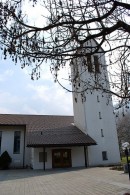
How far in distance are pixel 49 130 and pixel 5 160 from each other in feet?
20.1

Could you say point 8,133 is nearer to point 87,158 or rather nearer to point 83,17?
point 87,158

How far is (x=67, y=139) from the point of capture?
25.4m

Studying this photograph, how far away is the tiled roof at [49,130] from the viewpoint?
2447 cm

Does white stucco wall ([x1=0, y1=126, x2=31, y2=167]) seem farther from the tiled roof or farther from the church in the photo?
the tiled roof

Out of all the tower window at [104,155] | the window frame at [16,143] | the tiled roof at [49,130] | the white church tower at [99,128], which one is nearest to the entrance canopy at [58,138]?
the tiled roof at [49,130]

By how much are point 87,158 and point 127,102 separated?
2027 centimetres

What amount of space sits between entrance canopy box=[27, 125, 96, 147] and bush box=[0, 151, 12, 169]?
→ 11.9 ft

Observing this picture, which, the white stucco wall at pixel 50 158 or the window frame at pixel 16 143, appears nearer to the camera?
the white stucco wall at pixel 50 158

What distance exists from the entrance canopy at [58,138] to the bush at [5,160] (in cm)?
361

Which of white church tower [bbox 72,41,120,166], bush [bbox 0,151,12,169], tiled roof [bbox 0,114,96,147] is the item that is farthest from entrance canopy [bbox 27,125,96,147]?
bush [bbox 0,151,12,169]

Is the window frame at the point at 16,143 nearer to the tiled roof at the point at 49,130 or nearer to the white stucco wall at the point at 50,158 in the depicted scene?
the tiled roof at the point at 49,130

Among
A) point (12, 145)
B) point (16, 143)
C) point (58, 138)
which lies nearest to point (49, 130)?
point (58, 138)

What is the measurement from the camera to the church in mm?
24672

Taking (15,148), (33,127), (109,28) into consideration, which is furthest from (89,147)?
(109,28)
